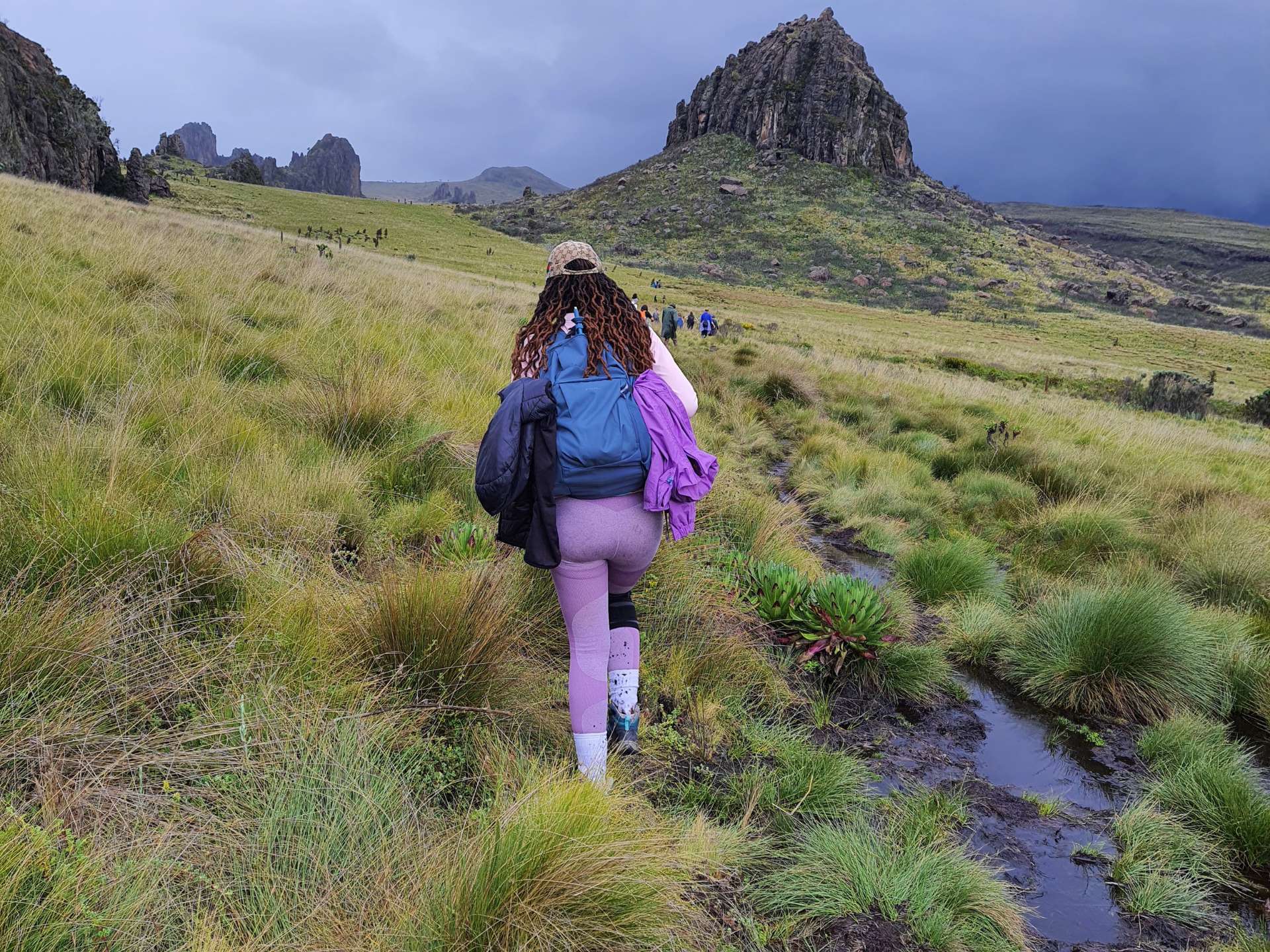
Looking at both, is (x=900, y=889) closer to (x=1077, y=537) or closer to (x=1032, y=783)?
(x=1032, y=783)

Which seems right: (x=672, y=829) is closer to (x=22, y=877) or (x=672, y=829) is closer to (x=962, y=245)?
(x=22, y=877)

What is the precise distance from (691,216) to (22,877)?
102591mm

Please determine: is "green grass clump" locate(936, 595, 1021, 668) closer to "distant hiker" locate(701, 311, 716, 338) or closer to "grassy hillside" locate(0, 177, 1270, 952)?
"grassy hillside" locate(0, 177, 1270, 952)

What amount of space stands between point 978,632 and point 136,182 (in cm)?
6018

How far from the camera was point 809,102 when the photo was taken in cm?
11919

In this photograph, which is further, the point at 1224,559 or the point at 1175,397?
the point at 1175,397

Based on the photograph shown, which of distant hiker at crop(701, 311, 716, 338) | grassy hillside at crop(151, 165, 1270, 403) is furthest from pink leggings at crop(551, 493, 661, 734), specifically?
distant hiker at crop(701, 311, 716, 338)

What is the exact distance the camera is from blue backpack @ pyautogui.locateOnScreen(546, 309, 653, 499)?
7.56ft

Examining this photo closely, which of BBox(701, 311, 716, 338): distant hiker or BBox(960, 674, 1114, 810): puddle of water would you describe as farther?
BBox(701, 311, 716, 338): distant hiker

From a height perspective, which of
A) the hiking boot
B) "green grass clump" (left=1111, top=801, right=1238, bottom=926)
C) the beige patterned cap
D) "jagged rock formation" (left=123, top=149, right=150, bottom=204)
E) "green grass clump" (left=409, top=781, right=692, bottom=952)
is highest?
"jagged rock formation" (left=123, top=149, right=150, bottom=204)

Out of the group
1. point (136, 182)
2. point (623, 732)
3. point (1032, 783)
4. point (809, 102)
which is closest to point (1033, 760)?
point (1032, 783)

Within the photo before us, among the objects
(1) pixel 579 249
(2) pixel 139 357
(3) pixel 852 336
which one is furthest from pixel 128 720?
(3) pixel 852 336

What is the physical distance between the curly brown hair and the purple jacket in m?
0.11

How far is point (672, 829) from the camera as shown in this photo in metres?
2.29
